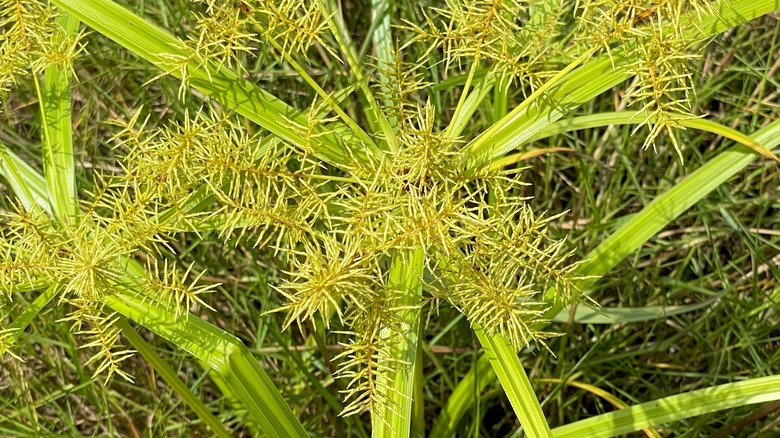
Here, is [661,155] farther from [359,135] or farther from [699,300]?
[359,135]

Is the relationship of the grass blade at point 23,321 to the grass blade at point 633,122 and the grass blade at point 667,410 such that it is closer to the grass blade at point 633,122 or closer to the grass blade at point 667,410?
the grass blade at point 633,122

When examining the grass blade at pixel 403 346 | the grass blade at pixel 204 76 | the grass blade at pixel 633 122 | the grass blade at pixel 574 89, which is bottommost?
the grass blade at pixel 403 346

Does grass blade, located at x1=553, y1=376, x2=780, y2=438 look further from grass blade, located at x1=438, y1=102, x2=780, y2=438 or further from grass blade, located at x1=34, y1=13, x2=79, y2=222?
grass blade, located at x1=34, y1=13, x2=79, y2=222

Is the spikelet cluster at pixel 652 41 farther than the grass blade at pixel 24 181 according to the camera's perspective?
No

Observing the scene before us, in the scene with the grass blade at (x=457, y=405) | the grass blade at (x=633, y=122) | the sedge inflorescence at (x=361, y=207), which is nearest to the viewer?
the sedge inflorescence at (x=361, y=207)

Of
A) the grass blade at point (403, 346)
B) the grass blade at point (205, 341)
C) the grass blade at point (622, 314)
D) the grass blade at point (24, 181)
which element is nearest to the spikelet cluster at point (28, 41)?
the grass blade at point (24, 181)

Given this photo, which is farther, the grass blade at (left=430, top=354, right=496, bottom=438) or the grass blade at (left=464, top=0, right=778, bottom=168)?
the grass blade at (left=430, top=354, right=496, bottom=438)

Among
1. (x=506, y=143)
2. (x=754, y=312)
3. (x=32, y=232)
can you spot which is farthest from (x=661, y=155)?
(x=32, y=232)

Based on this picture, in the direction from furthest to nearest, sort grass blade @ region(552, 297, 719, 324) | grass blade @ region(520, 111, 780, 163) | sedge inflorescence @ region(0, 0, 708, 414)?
1. grass blade @ region(552, 297, 719, 324)
2. grass blade @ region(520, 111, 780, 163)
3. sedge inflorescence @ region(0, 0, 708, 414)

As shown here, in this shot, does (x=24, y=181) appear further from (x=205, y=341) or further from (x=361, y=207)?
(x=361, y=207)

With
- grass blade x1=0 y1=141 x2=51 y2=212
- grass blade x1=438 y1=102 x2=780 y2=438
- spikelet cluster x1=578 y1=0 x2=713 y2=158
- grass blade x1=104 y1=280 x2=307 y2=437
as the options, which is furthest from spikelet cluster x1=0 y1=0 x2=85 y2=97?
grass blade x1=438 y1=102 x2=780 y2=438

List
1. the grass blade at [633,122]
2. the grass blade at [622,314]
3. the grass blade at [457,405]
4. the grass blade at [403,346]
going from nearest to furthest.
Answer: the grass blade at [403,346]
the grass blade at [633,122]
the grass blade at [457,405]
the grass blade at [622,314]
